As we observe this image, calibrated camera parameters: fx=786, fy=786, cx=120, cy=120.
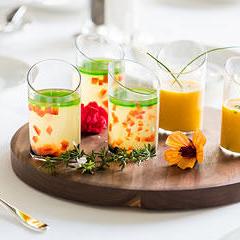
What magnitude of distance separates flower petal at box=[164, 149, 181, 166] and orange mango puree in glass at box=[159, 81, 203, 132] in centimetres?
17

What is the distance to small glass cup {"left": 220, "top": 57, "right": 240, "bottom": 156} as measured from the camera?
1.52m

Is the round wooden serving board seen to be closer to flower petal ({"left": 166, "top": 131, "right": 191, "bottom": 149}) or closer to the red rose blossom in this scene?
flower petal ({"left": 166, "top": 131, "right": 191, "bottom": 149})

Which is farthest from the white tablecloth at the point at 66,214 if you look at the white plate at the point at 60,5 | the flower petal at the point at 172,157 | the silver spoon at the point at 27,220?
the white plate at the point at 60,5

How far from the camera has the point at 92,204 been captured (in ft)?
4.58

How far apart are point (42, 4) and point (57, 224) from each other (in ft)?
4.30

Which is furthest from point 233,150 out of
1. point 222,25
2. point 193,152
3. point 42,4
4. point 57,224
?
point 42,4

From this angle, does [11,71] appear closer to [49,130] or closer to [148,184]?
[49,130]

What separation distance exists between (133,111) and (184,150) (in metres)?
0.12

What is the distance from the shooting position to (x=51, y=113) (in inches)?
56.9

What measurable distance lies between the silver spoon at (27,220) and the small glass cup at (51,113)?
14 centimetres

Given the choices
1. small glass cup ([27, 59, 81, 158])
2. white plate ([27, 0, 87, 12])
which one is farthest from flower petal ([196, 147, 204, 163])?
white plate ([27, 0, 87, 12])

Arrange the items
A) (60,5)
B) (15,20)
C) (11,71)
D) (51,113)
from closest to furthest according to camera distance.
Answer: (51,113) → (11,71) → (15,20) → (60,5)

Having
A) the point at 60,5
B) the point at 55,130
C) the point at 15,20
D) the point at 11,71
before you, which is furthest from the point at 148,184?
the point at 60,5

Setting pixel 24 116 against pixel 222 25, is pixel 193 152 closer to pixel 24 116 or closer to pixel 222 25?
pixel 24 116
